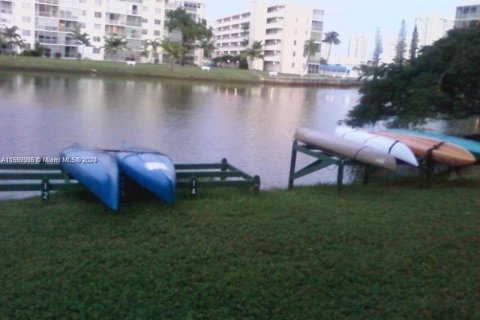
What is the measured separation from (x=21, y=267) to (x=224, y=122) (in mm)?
19233

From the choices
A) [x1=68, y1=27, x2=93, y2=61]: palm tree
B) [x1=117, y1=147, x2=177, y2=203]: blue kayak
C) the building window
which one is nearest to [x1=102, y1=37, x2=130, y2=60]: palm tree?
[x1=68, y1=27, x2=93, y2=61]: palm tree

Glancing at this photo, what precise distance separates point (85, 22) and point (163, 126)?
54.8 m

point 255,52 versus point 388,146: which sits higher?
point 255,52

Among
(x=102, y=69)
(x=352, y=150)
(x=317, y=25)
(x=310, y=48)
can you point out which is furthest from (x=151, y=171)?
(x=317, y=25)

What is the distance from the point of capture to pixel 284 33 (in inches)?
3381

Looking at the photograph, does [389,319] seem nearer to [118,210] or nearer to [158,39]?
[118,210]

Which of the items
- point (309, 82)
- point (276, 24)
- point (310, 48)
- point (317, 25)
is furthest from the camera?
point (317, 25)

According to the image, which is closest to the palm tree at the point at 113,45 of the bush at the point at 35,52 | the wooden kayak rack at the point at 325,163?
the bush at the point at 35,52

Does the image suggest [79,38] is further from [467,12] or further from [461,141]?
[461,141]

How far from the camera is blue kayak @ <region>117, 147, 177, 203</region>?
604 cm

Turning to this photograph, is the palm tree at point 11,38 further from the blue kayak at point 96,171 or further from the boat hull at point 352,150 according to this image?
the blue kayak at point 96,171

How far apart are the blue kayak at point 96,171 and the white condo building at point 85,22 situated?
6495 centimetres

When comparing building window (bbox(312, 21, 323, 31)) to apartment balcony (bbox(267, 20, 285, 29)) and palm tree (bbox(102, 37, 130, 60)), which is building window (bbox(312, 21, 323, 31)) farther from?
palm tree (bbox(102, 37, 130, 60))

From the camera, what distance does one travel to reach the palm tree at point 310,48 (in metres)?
84.4
